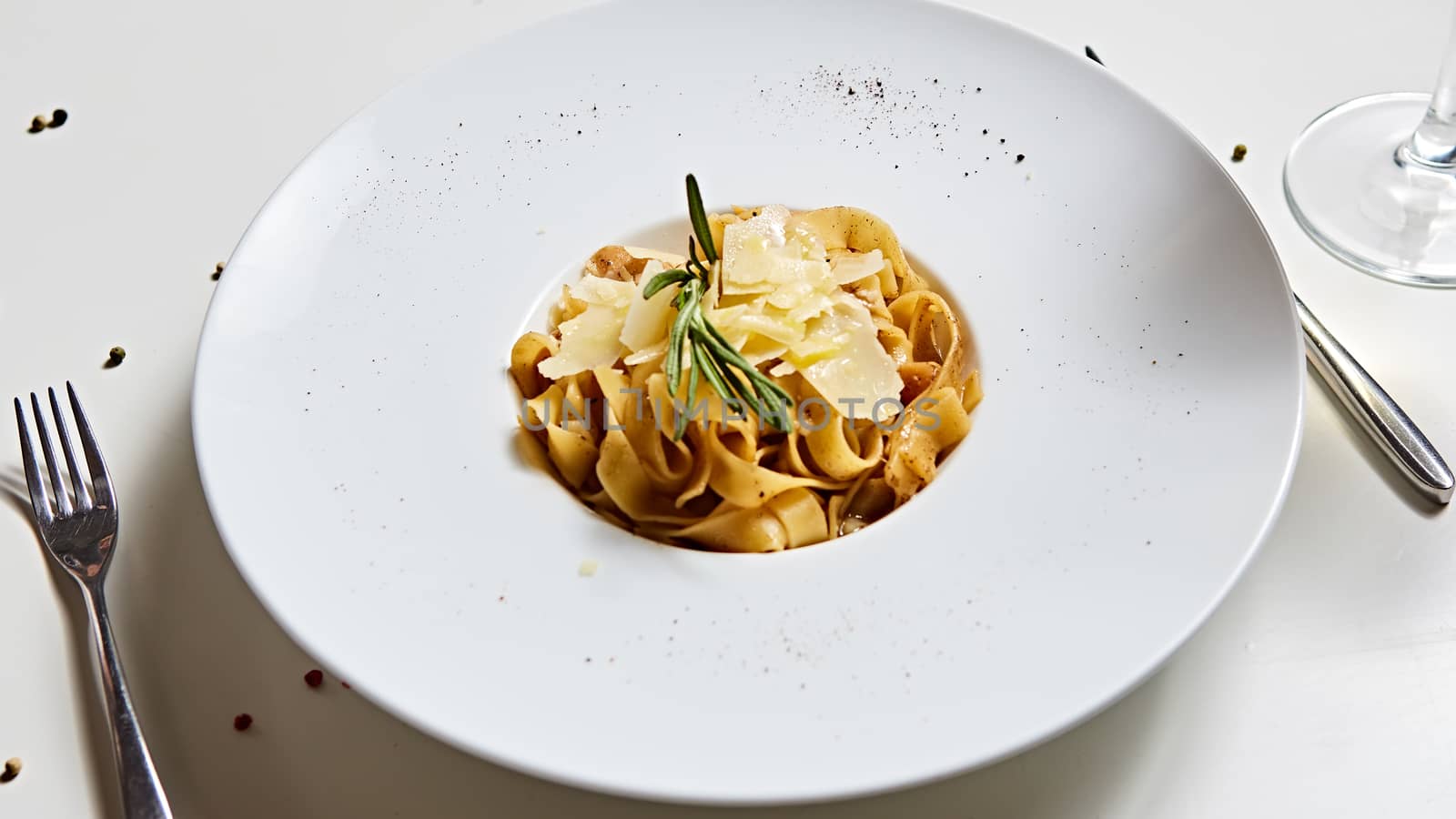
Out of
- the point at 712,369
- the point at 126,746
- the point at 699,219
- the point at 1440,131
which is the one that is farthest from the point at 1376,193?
the point at 126,746

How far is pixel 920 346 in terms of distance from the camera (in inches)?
109

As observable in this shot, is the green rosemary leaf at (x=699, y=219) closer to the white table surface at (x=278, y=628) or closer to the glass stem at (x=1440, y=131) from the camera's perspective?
the white table surface at (x=278, y=628)

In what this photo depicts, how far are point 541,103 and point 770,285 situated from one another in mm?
913

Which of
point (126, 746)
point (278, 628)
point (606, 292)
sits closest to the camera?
point (126, 746)

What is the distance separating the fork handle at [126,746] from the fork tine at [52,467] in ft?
1.22

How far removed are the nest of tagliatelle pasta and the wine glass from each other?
1.27 meters

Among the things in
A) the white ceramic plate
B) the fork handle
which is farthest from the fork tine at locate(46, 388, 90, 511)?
the white ceramic plate

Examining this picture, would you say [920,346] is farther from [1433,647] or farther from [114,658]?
[114,658]

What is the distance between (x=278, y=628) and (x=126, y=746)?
391 millimetres

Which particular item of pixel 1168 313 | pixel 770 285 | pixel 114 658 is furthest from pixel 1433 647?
pixel 114 658

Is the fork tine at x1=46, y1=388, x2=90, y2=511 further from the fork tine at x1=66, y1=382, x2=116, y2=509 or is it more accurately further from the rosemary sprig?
the rosemary sprig

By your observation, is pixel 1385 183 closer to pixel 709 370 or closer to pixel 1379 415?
pixel 1379 415

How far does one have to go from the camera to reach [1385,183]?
3.27 metres

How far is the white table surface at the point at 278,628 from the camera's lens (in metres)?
2.17
